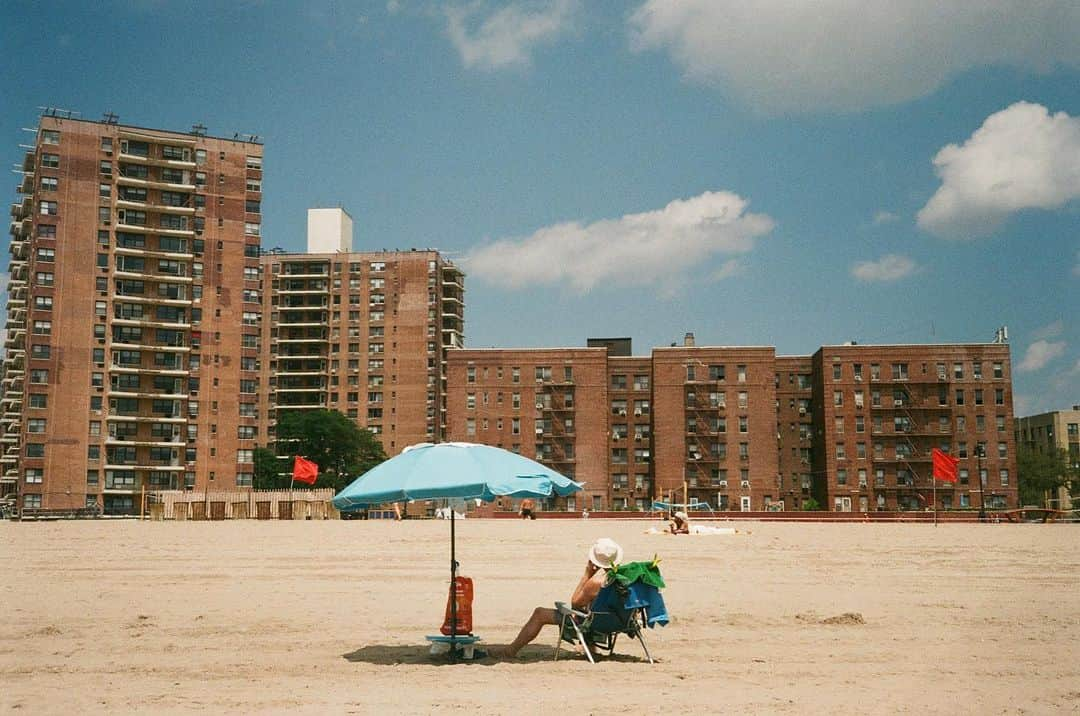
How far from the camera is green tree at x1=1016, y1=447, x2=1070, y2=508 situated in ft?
372

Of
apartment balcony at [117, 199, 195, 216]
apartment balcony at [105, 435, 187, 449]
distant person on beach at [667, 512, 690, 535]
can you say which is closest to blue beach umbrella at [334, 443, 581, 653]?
distant person on beach at [667, 512, 690, 535]

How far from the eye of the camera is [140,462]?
82.2 metres

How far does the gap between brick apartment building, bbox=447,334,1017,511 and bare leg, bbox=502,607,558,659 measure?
83.5 meters

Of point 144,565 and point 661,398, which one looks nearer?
point 144,565

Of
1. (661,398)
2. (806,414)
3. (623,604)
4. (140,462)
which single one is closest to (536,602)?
(623,604)

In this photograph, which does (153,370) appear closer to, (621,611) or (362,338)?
(362,338)

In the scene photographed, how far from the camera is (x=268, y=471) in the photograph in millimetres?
101938

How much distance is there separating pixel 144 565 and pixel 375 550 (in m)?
7.36

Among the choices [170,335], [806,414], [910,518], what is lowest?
[910,518]

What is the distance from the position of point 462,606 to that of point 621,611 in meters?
2.01

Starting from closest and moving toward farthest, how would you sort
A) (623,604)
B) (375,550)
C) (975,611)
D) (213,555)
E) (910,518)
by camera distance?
(623,604) → (975,611) → (213,555) → (375,550) → (910,518)

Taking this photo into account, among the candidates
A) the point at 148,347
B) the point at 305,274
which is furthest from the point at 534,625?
the point at 305,274

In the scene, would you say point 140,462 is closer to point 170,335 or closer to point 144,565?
point 170,335

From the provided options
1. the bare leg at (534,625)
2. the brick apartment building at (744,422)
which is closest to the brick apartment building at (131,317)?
the brick apartment building at (744,422)
